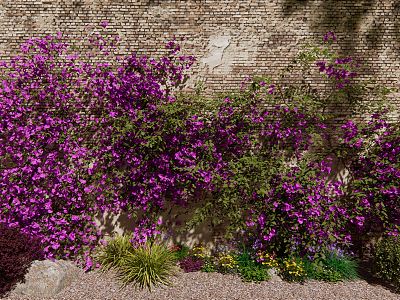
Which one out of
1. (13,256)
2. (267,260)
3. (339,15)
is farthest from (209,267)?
(339,15)

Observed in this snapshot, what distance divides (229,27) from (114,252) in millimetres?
5178

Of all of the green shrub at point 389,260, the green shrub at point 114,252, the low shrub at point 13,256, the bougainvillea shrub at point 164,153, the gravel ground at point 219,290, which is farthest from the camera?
the bougainvillea shrub at point 164,153

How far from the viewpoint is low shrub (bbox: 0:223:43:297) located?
470cm

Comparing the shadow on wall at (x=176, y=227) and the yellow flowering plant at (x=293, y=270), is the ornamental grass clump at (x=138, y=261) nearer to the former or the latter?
the shadow on wall at (x=176, y=227)

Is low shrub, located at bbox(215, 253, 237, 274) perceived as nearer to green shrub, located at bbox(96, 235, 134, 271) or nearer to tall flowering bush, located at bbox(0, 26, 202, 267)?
tall flowering bush, located at bbox(0, 26, 202, 267)

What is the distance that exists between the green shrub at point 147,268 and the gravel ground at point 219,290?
0.14 meters

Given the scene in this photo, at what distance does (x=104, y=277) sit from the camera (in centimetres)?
540

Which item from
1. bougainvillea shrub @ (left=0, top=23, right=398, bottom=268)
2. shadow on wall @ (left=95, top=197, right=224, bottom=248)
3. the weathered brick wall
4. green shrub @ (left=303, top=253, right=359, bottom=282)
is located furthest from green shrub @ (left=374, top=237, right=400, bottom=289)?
the weathered brick wall

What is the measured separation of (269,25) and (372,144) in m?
3.37

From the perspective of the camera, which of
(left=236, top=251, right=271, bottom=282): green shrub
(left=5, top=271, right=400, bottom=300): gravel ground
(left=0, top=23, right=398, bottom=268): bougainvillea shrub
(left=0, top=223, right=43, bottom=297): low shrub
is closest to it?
(left=0, top=223, right=43, bottom=297): low shrub

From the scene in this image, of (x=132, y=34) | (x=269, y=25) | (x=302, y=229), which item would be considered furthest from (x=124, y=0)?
(x=302, y=229)

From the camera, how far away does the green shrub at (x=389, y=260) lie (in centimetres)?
510

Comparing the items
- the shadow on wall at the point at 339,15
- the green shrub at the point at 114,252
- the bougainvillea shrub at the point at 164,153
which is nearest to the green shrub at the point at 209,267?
the bougainvillea shrub at the point at 164,153

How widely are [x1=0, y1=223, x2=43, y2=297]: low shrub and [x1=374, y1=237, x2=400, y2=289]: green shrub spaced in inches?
240
